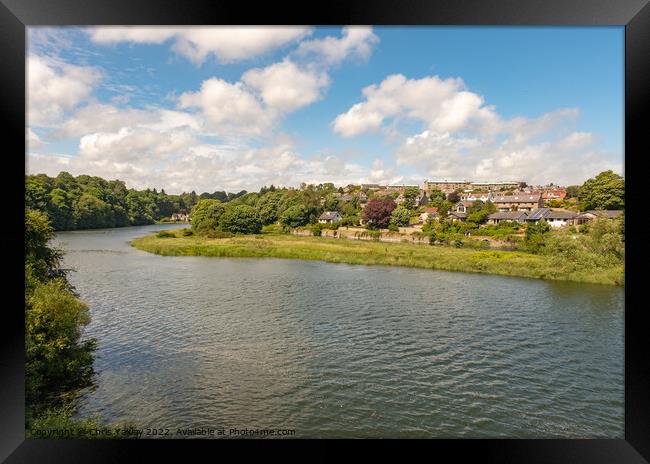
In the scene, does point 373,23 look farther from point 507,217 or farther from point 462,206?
point 462,206

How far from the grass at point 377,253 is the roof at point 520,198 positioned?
6.01 meters

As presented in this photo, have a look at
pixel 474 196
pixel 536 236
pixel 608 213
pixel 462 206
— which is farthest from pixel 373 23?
pixel 474 196

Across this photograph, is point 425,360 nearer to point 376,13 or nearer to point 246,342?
point 246,342

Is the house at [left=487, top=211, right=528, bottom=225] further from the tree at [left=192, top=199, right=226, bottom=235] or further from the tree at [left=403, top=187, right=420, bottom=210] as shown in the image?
the tree at [left=192, top=199, right=226, bottom=235]

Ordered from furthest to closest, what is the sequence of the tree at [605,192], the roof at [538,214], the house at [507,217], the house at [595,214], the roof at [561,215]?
the house at [507,217] < the roof at [538,214] < the roof at [561,215] < the tree at [605,192] < the house at [595,214]

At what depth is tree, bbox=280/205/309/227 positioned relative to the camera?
2039 cm

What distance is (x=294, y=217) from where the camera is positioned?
803 inches

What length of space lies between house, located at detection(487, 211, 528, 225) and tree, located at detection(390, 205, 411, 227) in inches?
149

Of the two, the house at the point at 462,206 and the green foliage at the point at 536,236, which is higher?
the house at the point at 462,206

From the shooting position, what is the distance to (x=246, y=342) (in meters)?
7.04

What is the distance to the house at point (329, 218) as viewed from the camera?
21.2 metres

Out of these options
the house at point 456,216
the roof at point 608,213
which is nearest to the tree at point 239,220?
the house at point 456,216

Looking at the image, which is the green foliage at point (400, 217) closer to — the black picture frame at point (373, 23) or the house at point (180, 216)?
the black picture frame at point (373, 23)
